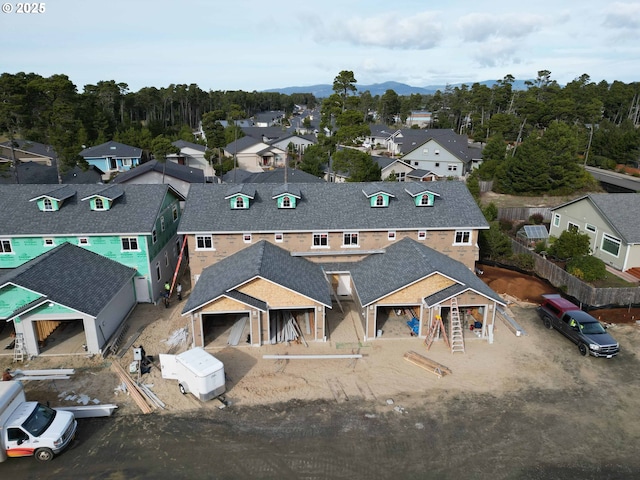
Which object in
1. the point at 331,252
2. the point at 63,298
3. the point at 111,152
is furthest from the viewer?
the point at 111,152

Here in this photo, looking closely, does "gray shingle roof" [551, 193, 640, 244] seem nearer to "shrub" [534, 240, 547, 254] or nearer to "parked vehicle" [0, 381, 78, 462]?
"shrub" [534, 240, 547, 254]

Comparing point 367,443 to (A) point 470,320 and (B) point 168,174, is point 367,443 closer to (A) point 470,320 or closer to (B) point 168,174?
(A) point 470,320

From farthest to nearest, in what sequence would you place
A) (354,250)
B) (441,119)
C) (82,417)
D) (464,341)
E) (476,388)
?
(441,119), (354,250), (464,341), (476,388), (82,417)

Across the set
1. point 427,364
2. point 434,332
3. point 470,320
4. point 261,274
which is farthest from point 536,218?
point 261,274

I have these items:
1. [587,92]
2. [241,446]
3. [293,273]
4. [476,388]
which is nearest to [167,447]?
[241,446]

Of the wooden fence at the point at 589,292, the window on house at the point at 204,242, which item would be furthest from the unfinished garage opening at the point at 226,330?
the wooden fence at the point at 589,292

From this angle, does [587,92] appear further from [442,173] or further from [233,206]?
[233,206]
